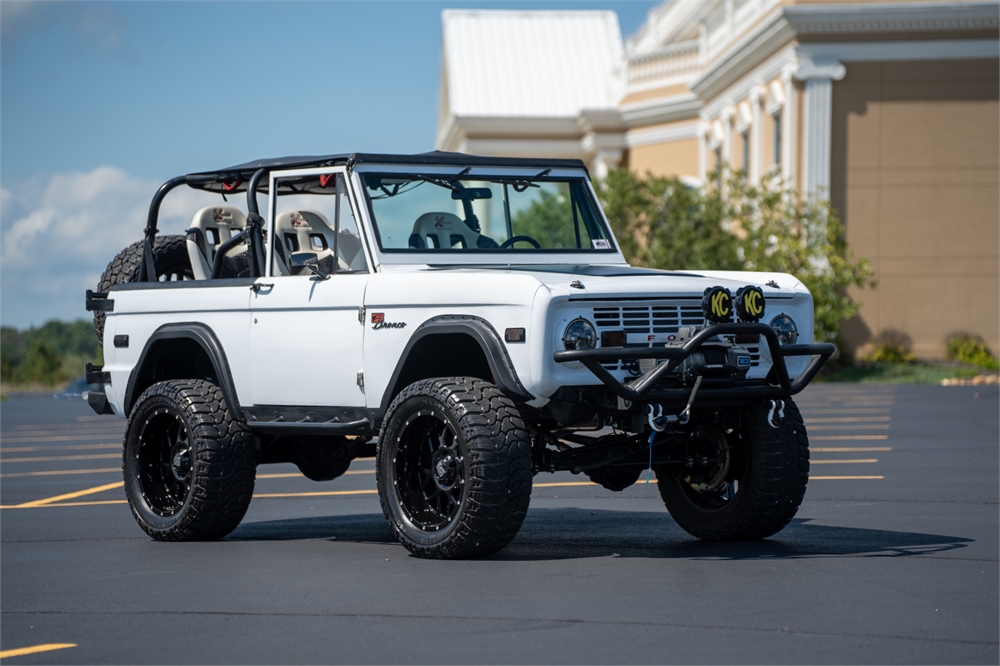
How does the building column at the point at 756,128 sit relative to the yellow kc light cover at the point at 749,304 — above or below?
above

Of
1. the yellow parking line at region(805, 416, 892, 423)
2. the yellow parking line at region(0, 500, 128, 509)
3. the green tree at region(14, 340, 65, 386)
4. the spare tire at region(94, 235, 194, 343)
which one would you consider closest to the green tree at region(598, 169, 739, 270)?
the yellow parking line at region(805, 416, 892, 423)

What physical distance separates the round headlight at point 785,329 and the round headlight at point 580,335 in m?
1.34

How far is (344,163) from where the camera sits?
29.9 ft

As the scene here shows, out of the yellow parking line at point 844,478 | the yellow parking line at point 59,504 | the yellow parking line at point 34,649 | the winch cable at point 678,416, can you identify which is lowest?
the yellow parking line at point 844,478

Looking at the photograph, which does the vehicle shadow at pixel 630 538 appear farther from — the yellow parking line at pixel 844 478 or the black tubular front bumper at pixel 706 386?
the yellow parking line at pixel 844 478

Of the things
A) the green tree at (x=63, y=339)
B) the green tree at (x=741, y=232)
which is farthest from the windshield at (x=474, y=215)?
the green tree at (x=63, y=339)

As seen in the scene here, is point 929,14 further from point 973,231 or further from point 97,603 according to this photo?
point 97,603

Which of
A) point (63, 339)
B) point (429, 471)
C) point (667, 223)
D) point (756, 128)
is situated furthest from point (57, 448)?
point (63, 339)

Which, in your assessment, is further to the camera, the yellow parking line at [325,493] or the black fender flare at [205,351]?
the yellow parking line at [325,493]

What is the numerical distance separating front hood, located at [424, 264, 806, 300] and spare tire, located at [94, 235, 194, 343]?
8.92ft

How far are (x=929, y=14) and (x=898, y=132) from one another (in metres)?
2.77

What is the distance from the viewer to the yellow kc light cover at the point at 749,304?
317 inches

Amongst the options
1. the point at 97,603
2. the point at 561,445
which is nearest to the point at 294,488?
the point at 561,445

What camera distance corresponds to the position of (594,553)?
27.2ft
